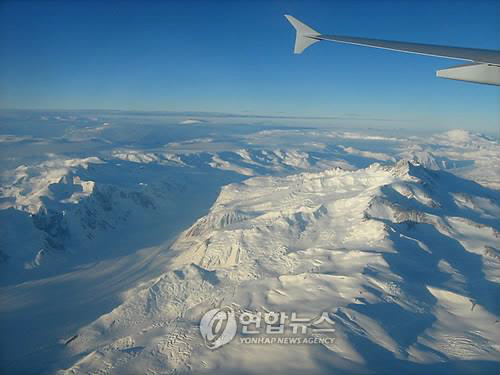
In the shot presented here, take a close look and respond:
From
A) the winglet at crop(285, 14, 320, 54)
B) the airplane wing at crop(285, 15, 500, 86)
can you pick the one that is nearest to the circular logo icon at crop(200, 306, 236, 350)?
the winglet at crop(285, 14, 320, 54)

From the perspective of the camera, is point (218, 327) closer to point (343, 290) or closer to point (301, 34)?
point (343, 290)

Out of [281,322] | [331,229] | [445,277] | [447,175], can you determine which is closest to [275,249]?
[331,229]

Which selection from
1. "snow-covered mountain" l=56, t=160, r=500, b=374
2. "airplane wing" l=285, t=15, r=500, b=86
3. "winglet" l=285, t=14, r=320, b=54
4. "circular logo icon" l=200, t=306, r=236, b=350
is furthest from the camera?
"circular logo icon" l=200, t=306, r=236, b=350

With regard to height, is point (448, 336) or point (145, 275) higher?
point (448, 336)

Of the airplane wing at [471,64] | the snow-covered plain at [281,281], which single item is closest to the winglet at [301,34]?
the airplane wing at [471,64]

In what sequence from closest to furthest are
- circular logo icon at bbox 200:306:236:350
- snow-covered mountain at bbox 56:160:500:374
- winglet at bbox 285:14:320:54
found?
winglet at bbox 285:14:320:54, snow-covered mountain at bbox 56:160:500:374, circular logo icon at bbox 200:306:236:350

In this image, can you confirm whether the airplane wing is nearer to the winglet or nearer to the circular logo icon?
the winglet

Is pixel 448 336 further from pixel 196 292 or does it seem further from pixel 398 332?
pixel 196 292
